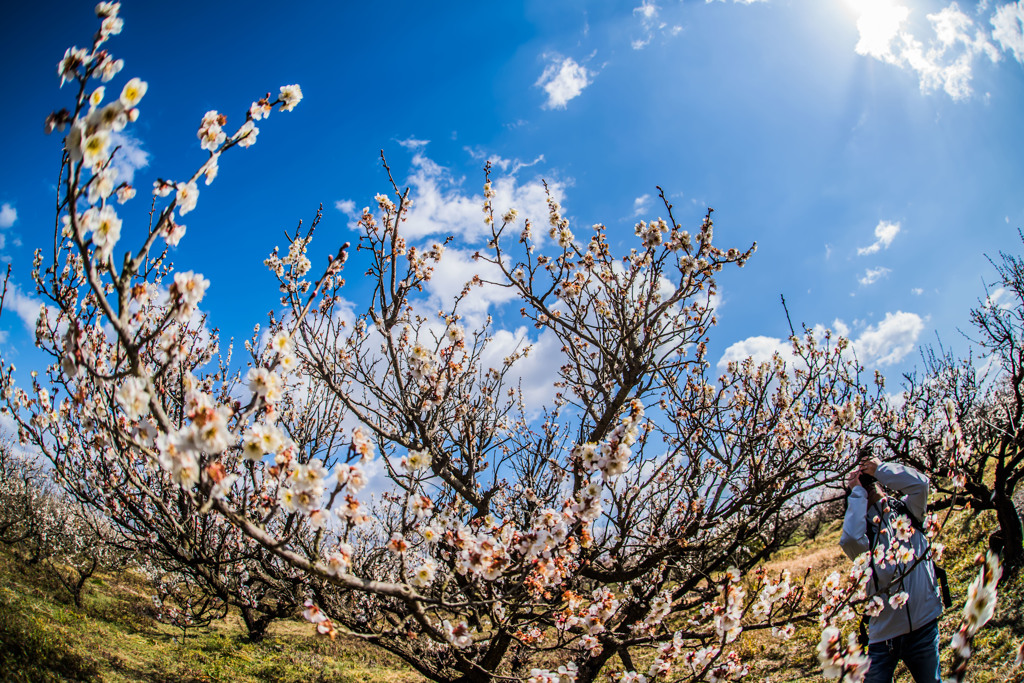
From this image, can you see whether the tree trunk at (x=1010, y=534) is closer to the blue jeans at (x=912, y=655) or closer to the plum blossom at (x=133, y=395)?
the blue jeans at (x=912, y=655)

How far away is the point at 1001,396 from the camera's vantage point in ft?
40.2

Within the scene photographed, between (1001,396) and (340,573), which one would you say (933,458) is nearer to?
(1001,396)

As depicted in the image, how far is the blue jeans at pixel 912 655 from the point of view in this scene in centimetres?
269

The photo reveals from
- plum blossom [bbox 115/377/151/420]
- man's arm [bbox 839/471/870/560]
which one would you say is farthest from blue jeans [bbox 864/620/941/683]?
plum blossom [bbox 115/377/151/420]

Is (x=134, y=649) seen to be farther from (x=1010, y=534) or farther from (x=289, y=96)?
(x=1010, y=534)

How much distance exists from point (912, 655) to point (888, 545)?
0.64 metres

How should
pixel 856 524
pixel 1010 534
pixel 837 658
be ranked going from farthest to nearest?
pixel 1010 534
pixel 856 524
pixel 837 658

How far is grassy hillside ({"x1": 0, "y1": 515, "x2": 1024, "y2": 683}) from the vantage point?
5.67 metres

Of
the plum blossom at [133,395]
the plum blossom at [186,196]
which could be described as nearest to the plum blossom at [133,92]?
the plum blossom at [186,196]

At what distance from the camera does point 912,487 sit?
3.00 metres

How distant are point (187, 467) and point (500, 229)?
3.26m

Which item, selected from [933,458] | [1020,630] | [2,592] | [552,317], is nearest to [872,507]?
[552,317]

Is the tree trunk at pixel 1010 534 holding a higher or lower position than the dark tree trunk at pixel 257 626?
higher

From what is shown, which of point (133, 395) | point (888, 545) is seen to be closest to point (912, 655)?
point (888, 545)
